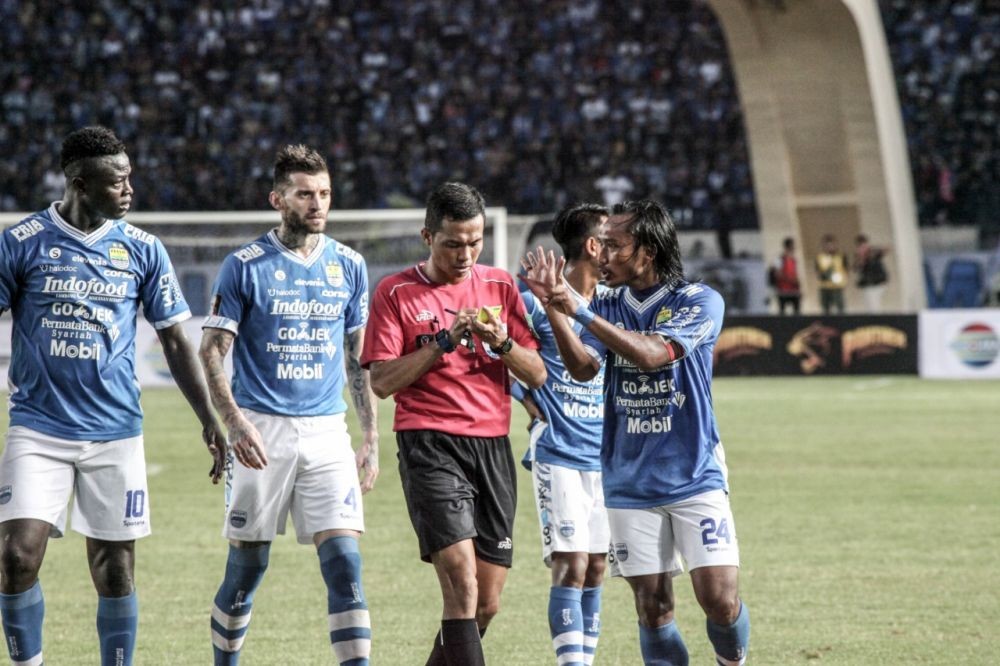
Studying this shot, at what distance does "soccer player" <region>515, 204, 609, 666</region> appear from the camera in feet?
22.9

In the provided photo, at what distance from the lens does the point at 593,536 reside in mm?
7152

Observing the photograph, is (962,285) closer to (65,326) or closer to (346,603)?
(346,603)

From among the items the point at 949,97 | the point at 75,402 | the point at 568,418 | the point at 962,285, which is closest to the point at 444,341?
the point at 568,418

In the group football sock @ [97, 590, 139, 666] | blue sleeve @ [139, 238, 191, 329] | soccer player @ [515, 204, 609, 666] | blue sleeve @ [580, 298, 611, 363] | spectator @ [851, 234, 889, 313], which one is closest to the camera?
blue sleeve @ [580, 298, 611, 363]

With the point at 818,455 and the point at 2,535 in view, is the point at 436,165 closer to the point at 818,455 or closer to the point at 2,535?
the point at 818,455

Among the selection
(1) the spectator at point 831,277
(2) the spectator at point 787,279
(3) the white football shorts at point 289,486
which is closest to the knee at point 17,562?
(3) the white football shorts at point 289,486

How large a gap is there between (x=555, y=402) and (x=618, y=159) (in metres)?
29.1

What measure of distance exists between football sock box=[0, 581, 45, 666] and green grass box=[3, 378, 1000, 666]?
52.6 inches

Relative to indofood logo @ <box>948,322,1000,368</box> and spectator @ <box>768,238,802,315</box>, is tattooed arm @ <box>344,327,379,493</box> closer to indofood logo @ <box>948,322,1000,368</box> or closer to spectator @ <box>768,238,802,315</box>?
indofood logo @ <box>948,322,1000,368</box>

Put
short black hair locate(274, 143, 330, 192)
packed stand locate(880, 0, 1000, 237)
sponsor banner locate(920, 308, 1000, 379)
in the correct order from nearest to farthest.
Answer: short black hair locate(274, 143, 330, 192)
sponsor banner locate(920, 308, 1000, 379)
packed stand locate(880, 0, 1000, 237)

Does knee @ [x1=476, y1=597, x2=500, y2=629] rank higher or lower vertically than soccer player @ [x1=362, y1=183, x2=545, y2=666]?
lower

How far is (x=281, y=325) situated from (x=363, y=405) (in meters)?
0.56

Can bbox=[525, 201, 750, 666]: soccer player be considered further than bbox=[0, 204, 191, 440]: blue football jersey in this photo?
No

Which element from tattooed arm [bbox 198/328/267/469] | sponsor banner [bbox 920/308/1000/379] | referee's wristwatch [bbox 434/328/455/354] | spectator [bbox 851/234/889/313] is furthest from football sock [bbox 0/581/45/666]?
spectator [bbox 851/234/889/313]
